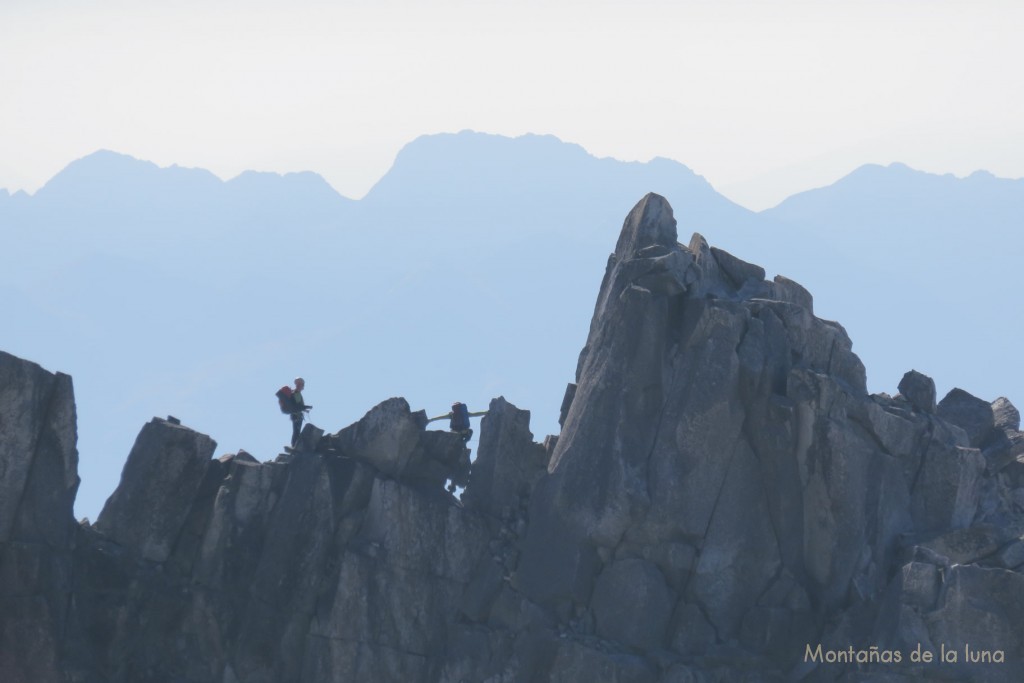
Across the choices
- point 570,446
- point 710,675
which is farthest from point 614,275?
point 710,675

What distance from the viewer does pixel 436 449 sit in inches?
2625

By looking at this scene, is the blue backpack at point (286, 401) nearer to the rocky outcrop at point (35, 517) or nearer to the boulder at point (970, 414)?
the rocky outcrop at point (35, 517)

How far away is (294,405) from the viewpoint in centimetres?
6650

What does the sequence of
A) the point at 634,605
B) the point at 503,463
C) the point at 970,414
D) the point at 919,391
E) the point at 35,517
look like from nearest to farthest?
1. the point at 35,517
2. the point at 634,605
3. the point at 919,391
4. the point at 503,463
5. the point at 970,414

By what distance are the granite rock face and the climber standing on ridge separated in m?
1.45

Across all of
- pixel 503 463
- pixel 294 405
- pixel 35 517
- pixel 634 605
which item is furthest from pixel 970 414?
pixel 35 517

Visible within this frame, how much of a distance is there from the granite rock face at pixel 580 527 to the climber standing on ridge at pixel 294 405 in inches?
57.1

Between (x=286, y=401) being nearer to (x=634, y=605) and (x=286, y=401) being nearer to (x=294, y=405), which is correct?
(x=294, y=405)

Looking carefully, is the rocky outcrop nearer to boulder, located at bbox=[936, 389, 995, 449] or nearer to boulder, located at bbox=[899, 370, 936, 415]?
boulder, located at bbox=[899, 370, 936, 415]

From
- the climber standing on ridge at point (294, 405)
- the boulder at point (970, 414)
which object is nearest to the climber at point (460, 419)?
the climber standing on ridge at point (294, 405)

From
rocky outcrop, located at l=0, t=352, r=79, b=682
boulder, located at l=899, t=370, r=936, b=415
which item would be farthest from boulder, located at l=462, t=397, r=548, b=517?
rocky outcrop, located at l=0, t=352, r=79, b=682

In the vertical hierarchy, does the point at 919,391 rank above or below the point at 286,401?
above

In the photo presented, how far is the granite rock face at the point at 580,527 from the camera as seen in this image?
5975 centimetres

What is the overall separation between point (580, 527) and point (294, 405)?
14.8 metres
